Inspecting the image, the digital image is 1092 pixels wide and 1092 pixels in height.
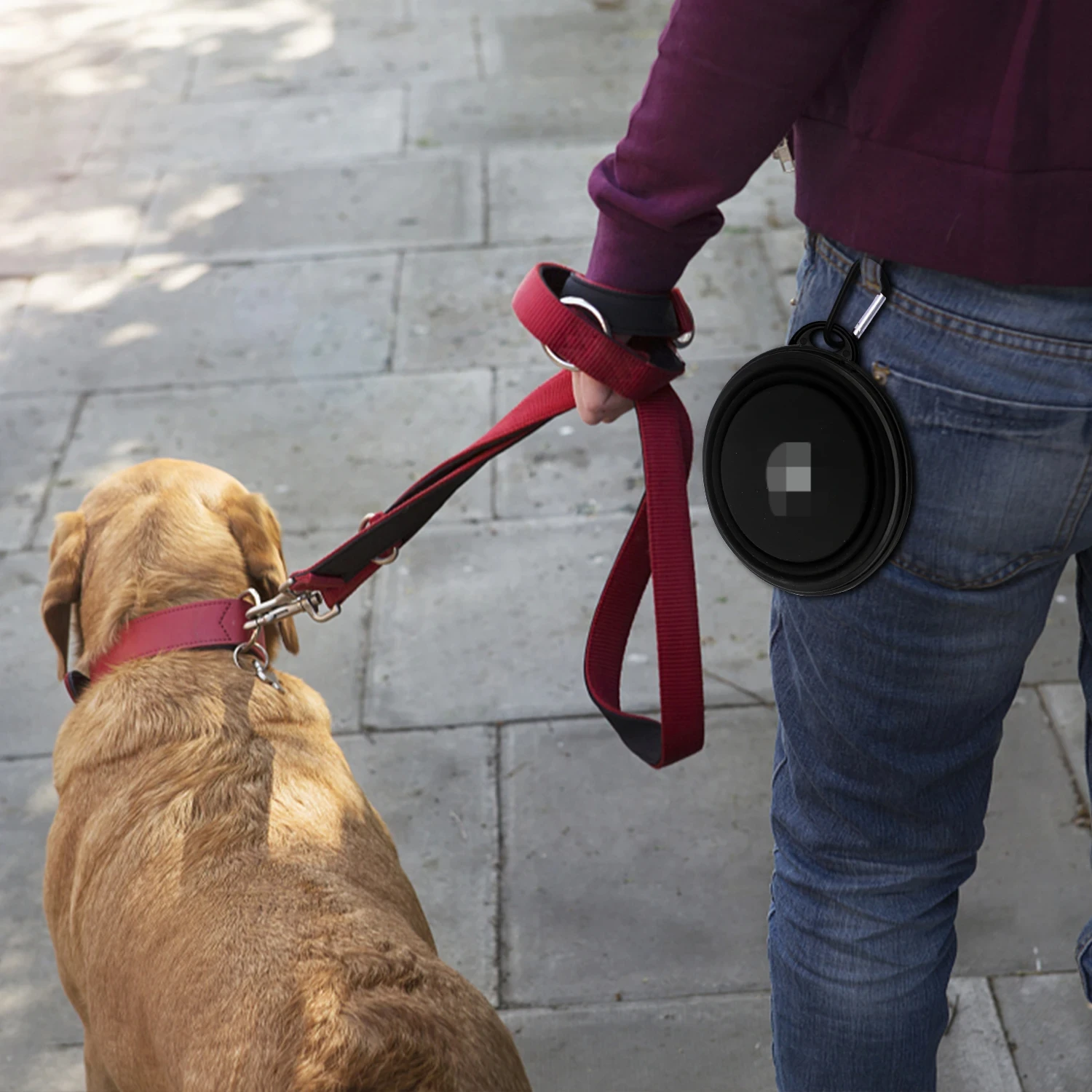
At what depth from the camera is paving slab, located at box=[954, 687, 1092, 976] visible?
2.63m

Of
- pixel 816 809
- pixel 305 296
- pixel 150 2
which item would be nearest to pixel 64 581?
pixel 816 809

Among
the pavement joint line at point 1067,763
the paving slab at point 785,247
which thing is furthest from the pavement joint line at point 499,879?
the paving slab at point 785,247

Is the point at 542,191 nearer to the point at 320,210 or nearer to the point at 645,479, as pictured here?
the point at 320,210

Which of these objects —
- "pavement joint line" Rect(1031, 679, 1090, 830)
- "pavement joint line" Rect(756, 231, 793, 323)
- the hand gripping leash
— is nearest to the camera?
the hand gripping leash

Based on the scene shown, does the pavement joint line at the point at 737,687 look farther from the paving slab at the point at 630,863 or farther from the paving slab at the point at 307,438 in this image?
the paving slab at the point at 307,438

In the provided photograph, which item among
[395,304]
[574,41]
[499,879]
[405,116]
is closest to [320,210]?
[395,304]

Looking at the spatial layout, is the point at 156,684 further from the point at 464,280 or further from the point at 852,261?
the point at 464,280

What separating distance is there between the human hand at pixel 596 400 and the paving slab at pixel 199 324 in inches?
124

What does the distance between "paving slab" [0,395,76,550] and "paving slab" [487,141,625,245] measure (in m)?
2.01

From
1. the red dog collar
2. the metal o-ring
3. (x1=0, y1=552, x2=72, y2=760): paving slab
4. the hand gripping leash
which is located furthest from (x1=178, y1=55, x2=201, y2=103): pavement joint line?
the hand gripping leash

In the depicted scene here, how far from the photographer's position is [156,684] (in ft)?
7.36

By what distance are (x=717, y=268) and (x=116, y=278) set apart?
2573 mm

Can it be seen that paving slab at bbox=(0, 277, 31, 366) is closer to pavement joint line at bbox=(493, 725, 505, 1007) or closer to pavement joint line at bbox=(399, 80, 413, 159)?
pavement joint line at bbox=(399, 80, 413, 159)

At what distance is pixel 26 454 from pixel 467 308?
5.81ft
